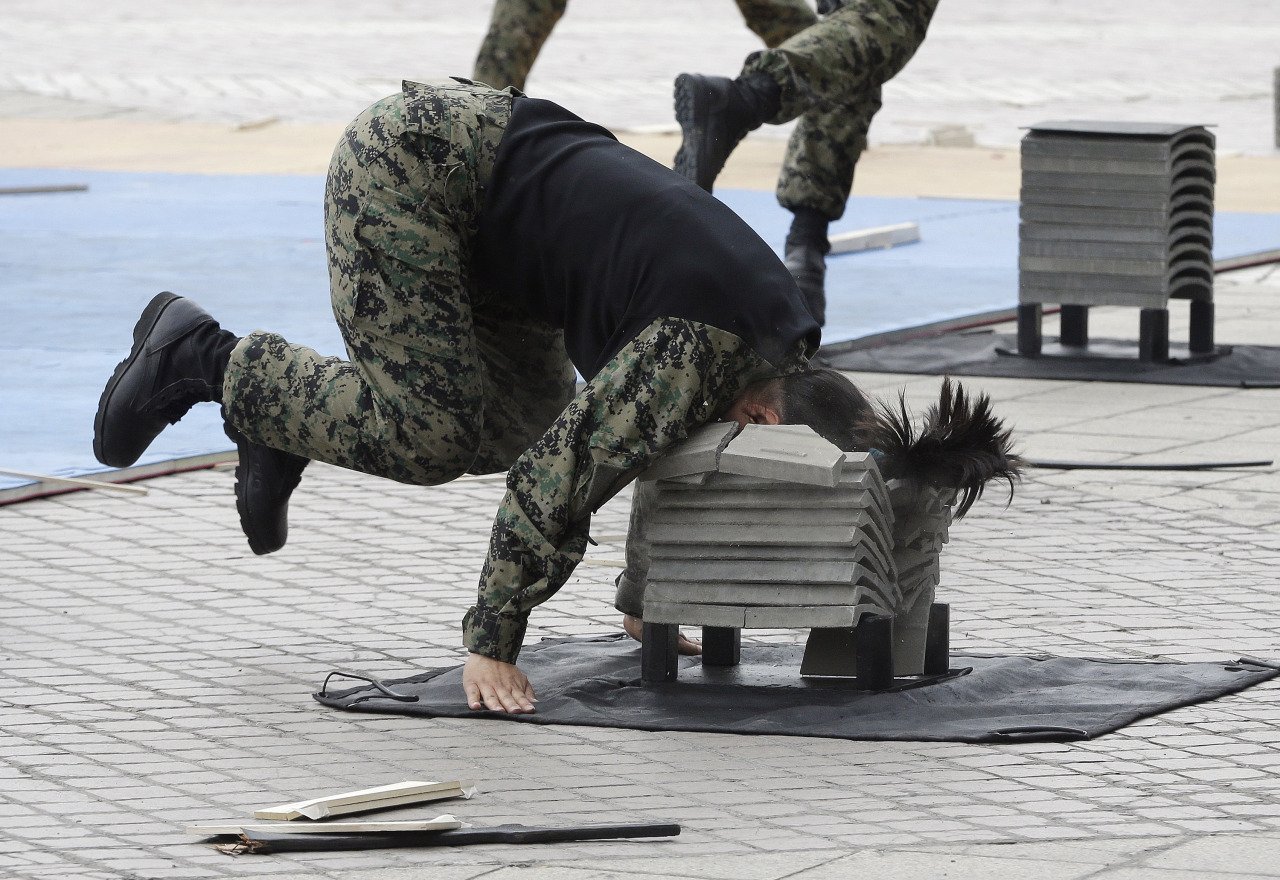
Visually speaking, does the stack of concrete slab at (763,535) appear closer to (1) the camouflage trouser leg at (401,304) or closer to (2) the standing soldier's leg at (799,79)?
(1) the camouflage trouser leg at (401,304)

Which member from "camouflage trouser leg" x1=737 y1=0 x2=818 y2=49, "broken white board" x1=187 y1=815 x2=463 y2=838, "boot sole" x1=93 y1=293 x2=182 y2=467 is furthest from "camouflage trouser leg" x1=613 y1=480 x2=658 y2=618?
"camouflage trouser leg" x1=737 y1=0 x2=818 y2=49

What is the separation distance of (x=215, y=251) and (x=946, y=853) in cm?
780

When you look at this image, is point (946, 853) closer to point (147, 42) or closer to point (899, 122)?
point (899, 122)

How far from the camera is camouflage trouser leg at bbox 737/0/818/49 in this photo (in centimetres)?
925

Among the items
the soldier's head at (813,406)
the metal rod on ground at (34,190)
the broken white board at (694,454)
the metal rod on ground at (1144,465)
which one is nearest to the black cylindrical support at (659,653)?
the broken white board at (694,454)

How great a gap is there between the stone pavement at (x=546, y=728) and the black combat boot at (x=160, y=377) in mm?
383

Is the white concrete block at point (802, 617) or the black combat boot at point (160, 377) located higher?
the black combat boot at point (160, 377)

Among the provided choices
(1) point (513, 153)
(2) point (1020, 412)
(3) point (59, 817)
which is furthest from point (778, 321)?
(2) point (1020, 412)

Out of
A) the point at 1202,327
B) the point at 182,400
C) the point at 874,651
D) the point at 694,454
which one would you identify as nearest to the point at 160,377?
the point at 182,400

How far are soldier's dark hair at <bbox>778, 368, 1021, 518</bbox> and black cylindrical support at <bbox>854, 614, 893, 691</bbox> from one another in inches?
11.0

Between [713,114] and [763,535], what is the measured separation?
3291 mm

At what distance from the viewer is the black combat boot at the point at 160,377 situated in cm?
458

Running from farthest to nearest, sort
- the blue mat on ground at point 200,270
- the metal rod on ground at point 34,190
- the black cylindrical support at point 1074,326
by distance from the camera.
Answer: the metal rod on ground at point 34,190
the black cylindrical support at point 1074,326
the blue mat on ground at point 200,270

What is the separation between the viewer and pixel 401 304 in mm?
4227
